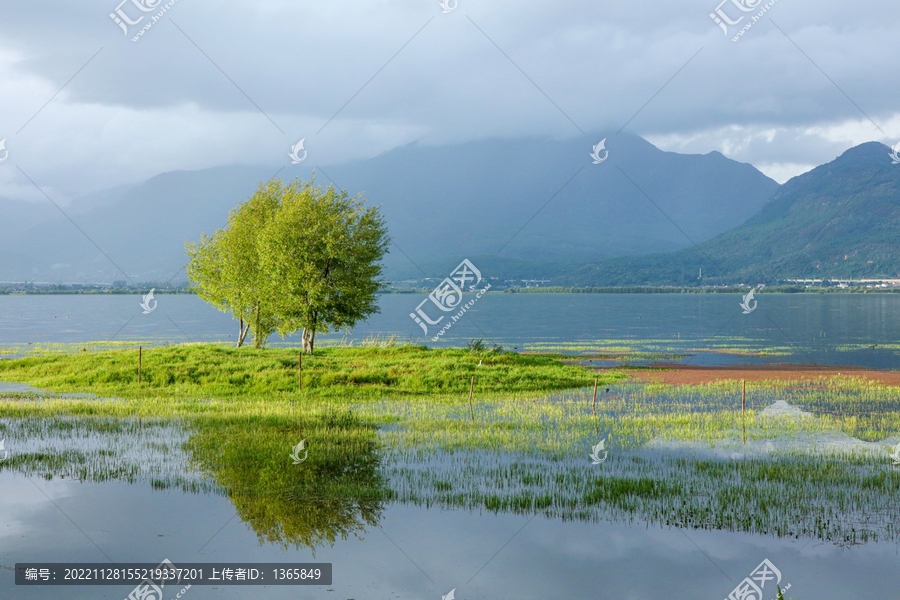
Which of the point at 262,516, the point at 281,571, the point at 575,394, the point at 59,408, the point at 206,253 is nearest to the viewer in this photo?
the point at 281,571

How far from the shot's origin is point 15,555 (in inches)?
508

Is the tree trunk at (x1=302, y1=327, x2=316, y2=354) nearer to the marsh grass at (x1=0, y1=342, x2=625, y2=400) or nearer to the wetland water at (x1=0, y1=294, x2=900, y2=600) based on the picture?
the marsh grass at (x1=0, y1=342, x2=625, y2=400)

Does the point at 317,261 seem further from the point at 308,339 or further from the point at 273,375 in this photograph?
the point at 273,375

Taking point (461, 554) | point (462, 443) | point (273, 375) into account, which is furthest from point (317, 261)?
point (461, 554)

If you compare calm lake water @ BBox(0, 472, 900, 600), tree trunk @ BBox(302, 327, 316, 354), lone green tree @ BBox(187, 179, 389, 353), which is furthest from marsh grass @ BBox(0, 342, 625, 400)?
calm lake water @ BBox(0, 472, 900, 600)

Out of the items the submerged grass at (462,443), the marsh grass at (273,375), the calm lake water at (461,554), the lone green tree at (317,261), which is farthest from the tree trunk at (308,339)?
the calm lake water at (461,554)

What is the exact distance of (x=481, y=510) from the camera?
52.6ft

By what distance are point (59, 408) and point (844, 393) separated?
129 feet

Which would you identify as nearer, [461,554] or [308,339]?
[461,554]

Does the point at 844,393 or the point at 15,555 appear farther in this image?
the point at 844,393

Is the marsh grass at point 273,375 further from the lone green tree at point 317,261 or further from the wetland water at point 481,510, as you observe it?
the wetland water at point 481,510

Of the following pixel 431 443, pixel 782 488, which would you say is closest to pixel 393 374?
pixel 431 443

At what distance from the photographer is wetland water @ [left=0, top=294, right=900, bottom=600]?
41.0 feet

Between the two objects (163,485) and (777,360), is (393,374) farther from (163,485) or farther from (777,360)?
(777,360)
